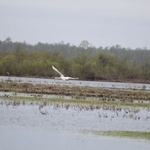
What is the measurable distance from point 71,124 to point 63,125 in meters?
0.71

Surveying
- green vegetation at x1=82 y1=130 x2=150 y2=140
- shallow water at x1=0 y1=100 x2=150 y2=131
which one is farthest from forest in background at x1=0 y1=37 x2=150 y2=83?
green vegetation at x1=82 y1=130 x2=150 y2=140

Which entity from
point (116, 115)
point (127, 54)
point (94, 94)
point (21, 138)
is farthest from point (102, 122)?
point (127, 54)

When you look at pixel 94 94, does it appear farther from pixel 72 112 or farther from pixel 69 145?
pixel 69 145

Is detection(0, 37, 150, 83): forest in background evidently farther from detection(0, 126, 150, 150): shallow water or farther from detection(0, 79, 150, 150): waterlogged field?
detection(0, 126, 150, 150): shallow water

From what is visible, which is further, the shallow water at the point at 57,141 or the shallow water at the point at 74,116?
the shallow water at the point at 74,116

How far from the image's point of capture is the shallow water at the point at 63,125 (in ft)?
73.6

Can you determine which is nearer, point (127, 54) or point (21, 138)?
point (21, 138)

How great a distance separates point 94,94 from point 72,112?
14684 mm

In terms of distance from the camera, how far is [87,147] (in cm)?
2205

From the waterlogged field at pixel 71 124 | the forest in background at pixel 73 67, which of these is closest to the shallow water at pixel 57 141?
the waterlogged field at pixel 71 124

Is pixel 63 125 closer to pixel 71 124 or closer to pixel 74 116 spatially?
pixel 71 124

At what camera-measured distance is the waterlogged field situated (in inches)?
895

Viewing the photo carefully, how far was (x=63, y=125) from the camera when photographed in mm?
28625

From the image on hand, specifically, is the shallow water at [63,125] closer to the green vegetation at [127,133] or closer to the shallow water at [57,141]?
the shallow water at [57,141]
